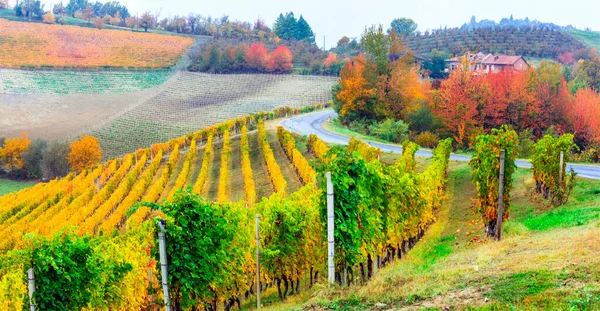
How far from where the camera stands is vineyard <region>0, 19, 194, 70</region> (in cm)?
11881

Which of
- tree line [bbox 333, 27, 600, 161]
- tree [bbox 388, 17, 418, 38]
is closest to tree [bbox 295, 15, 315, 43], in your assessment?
tree [bbox 388, 17, 418, 38]

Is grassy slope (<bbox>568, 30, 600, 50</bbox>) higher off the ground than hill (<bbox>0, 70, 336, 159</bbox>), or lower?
higher

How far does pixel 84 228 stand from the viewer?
33.2 metres

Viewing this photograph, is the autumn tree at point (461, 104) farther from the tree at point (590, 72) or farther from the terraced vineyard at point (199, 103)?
the terraced vineyard at point (199, 103)

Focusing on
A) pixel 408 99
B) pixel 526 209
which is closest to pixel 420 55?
pixel 408 99

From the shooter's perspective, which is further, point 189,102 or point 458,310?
point 189,102

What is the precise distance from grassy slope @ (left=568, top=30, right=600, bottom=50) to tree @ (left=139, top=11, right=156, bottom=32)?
108 meters

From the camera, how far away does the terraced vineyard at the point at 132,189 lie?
3528 cm

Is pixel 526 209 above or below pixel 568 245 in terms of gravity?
below

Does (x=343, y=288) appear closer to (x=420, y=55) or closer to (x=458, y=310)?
(x=458, y=310)

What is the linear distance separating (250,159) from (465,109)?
19120 mm

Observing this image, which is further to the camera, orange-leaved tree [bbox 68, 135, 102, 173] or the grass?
orange-leaved tree [bbox 68, 135, 102, 173]

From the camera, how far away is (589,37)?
5699 inches

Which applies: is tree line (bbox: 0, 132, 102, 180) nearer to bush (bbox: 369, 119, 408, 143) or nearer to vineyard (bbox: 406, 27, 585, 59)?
bush (bbox: 369, 119, 408, 143)
